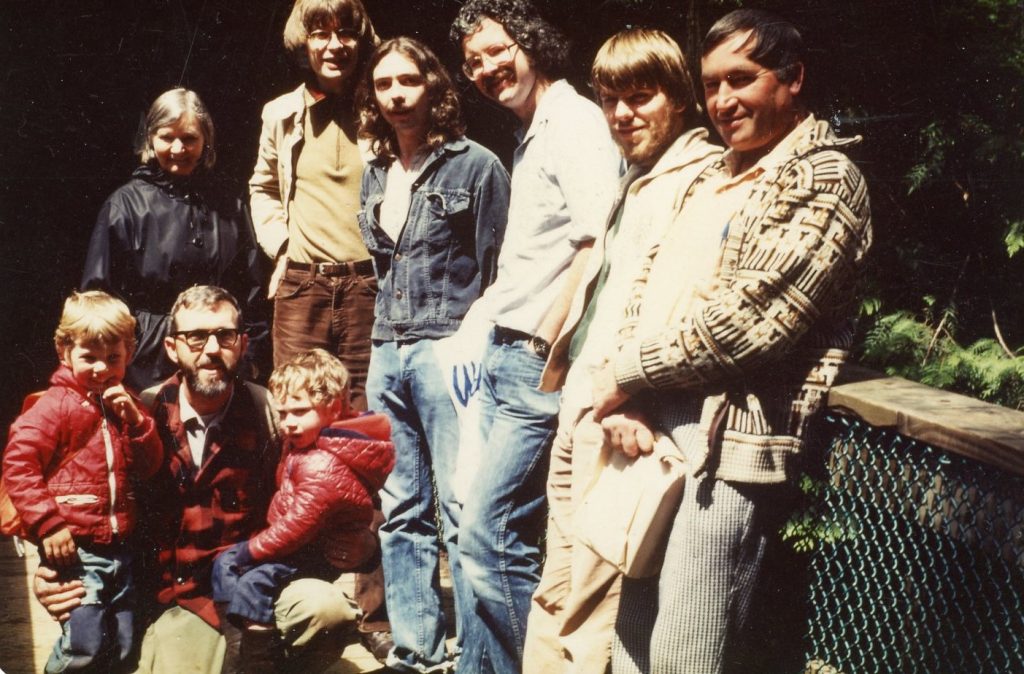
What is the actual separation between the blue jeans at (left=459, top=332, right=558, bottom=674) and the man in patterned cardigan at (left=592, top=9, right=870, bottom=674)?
642mm

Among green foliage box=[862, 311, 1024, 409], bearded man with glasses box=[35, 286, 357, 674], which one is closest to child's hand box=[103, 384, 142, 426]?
bearded man with glasses box=[35, 286, 357, 674]

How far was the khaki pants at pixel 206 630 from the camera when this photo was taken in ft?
9.92

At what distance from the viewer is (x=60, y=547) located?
9.24ft

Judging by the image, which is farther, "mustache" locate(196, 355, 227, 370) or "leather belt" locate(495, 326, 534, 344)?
"mustache" locate(196, 355, 227, 370)

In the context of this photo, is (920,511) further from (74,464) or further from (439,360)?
(74,464)

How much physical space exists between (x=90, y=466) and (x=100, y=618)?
1.41 feet

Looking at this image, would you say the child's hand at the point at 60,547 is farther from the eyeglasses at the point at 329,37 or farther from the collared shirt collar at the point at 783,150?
the collared shirt collar at the point at 783,150

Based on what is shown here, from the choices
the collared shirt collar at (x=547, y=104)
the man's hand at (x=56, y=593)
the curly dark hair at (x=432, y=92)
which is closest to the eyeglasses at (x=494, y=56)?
the collared shirt collar at (x=547, y=104)

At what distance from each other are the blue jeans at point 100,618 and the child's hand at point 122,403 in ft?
1.22

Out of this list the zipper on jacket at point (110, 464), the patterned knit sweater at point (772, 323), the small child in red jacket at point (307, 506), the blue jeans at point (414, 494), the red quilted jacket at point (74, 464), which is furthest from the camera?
the blue jeans at point (414, 494)

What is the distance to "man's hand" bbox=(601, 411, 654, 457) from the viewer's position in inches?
90.2

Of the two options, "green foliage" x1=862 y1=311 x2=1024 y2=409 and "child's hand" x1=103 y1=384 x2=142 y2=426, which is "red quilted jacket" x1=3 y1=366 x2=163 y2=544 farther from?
"green foliage" x1=862 y1=311 x2=1024 y2=409

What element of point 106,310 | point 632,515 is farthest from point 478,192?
point 632,515

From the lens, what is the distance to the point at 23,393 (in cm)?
538
